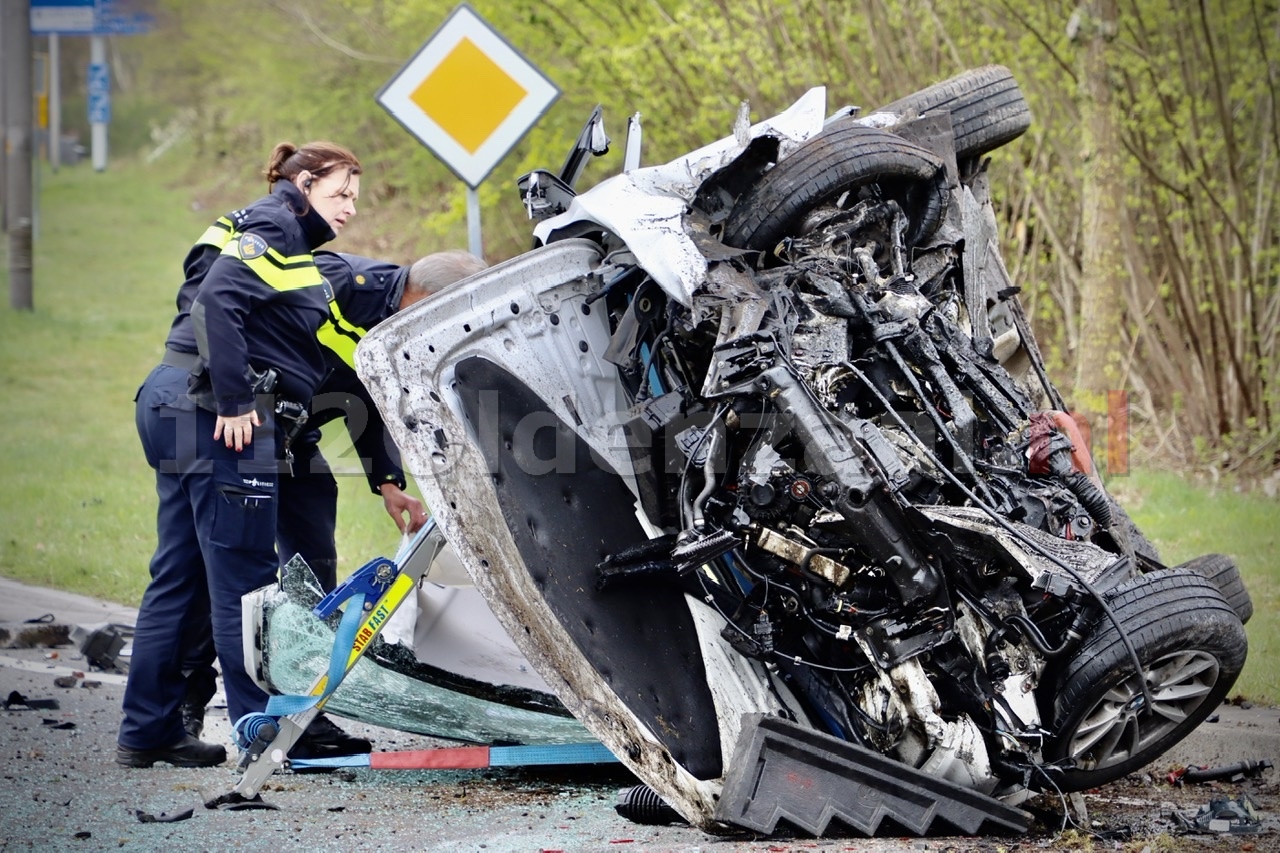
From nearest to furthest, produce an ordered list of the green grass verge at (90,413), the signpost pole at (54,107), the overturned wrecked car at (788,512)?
the overturned wrecked car at (788,512), the green grass verge at (90,413), the signpost pole at (54,107)

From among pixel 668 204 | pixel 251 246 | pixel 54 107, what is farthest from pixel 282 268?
pixel 54 107

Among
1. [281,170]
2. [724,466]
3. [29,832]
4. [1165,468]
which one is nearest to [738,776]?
[724,466]

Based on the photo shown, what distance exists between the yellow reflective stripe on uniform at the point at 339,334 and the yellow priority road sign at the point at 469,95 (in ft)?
3.81

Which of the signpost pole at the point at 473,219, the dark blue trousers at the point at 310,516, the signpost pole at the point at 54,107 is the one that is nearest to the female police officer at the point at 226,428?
the dark blue trousers at the point at 310,516

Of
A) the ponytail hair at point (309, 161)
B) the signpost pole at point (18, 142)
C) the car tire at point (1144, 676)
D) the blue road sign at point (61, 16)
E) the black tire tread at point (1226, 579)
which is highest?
the blue road sign at point (61, 16)

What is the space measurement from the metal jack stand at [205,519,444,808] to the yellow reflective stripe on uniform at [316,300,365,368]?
1.06 metres

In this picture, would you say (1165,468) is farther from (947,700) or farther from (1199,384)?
(947,700)

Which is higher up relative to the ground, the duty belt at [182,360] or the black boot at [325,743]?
the duty belt at [182,360]

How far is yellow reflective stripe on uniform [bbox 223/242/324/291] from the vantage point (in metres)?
4.54

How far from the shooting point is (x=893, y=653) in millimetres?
3910

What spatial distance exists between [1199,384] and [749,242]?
5.90m

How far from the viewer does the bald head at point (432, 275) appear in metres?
4.99

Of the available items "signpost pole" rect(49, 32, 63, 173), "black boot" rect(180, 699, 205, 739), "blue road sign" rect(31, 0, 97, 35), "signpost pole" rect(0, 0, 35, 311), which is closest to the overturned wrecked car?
"black boot" rect(180, 699, 205, 739)

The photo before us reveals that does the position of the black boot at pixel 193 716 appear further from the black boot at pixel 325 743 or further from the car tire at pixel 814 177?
the car tire at pixel 814 177
